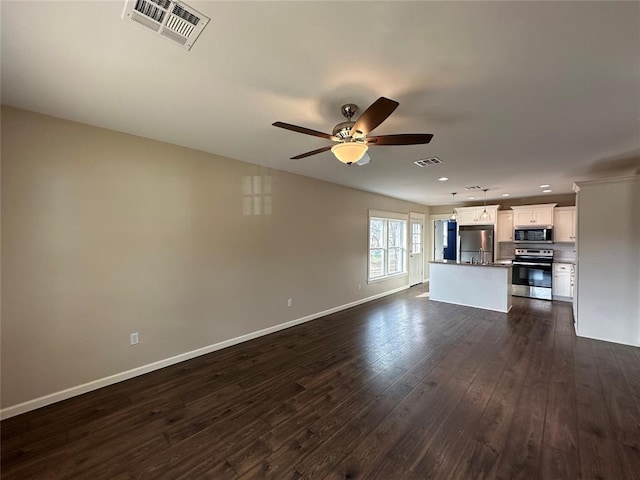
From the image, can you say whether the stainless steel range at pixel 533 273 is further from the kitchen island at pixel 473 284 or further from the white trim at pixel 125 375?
the white trim at pixel 125 375

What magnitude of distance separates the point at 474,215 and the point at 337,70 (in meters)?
7.10

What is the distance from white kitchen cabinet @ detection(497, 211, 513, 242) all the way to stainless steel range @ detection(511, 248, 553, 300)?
49cm

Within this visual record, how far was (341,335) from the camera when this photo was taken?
4.05 metres

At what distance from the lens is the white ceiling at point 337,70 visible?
132 cm

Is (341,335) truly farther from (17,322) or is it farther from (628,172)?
(628,172)

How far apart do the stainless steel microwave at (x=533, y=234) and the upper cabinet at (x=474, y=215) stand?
0.62 meters

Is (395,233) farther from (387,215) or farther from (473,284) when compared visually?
(473,284)

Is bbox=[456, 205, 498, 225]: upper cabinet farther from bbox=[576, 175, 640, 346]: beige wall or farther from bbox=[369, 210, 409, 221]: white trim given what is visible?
bbox=[576, 175, 640, 346]: beige wall

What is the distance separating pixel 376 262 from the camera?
666cm

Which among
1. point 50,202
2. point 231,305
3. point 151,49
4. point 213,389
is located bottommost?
point 213,389

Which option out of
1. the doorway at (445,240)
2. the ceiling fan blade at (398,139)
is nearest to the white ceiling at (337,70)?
the ceiling fan blade at (398,139)

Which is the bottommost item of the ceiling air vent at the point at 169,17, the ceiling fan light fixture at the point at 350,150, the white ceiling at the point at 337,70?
the ceiling fan light fixture at the point at 350,150

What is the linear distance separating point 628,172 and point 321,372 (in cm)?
621

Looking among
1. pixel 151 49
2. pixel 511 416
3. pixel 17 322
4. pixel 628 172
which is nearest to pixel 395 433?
pixel 511 416
